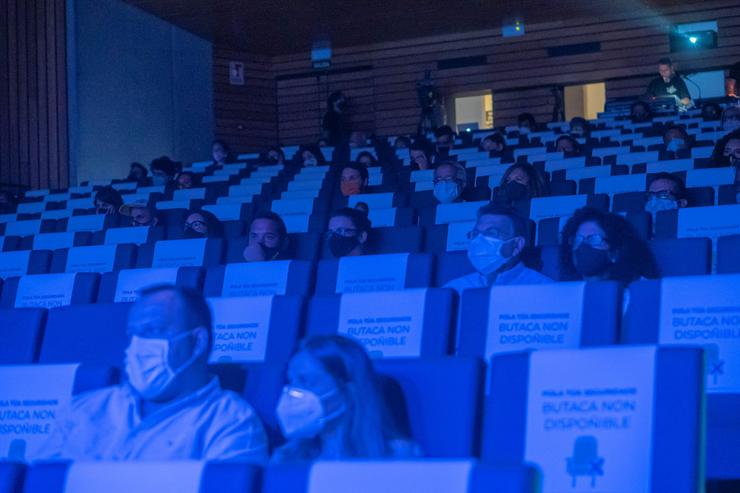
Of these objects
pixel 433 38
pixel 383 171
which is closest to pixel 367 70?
pixel 433 38

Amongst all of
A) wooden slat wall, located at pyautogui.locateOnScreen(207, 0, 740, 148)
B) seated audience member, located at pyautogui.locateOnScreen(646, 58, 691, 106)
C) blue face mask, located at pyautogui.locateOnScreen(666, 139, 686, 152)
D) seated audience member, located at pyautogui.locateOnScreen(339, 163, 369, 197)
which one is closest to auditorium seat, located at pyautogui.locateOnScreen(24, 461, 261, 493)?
seated audience member, located at pyautogui.locateOnScreen(339, 163, 369, 197)

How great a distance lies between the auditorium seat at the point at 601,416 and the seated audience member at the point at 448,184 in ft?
12.4

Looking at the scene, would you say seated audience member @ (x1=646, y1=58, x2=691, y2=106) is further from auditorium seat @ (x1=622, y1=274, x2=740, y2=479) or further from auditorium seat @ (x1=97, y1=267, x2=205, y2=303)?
auditorium seat @ (x1=622, y1=274, x2=740, y2=479)

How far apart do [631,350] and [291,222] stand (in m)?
3.97

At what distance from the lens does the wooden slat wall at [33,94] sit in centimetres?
1149

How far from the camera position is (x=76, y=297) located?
13.7 feet

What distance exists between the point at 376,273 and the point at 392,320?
88 centimetres

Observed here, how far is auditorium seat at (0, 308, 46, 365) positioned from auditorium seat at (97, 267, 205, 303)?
82 centimetres

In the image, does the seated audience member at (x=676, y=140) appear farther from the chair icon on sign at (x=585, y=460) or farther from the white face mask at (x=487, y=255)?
the chair icon on sign at (x=585, y=460)

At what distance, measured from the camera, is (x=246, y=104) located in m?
15.3

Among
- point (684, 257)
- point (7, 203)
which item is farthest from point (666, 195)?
point (7, 203)

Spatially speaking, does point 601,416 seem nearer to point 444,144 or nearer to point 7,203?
point 7,203

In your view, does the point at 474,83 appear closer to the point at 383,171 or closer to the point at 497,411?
the point at 383,171

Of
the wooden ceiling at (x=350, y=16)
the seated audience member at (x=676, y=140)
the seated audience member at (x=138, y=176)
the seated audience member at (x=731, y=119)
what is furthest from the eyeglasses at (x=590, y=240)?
the wooden ceiling at (x=350, y=16)
